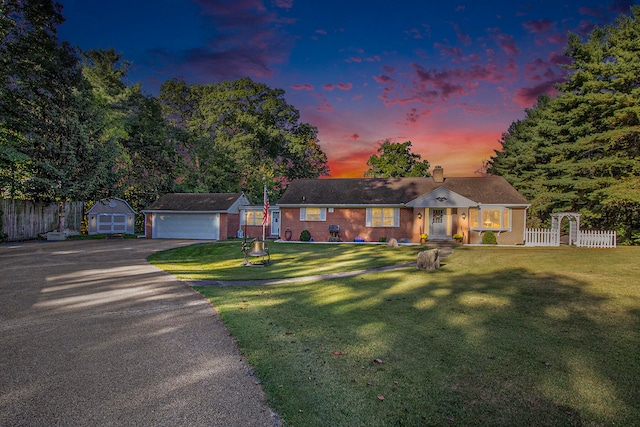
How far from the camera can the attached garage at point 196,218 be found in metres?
28.9

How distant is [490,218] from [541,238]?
10.6 ft

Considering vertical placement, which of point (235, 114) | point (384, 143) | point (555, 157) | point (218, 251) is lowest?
point (218, 251)

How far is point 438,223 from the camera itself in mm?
23750

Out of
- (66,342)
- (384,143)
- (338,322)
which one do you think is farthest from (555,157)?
(66,342)

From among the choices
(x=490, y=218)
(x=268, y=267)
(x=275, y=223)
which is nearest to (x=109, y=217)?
(x=275, y=223)

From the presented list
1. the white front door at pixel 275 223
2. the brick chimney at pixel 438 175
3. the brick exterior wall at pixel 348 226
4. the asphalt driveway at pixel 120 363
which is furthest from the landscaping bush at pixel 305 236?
the asphalt driveway at pixel 120 363

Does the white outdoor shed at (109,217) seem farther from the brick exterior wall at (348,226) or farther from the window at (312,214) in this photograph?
the window at (312,214)

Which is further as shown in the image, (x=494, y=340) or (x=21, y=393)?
(x=494, y=340)

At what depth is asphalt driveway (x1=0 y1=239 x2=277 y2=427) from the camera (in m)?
3.21

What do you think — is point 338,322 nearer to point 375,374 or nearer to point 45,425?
point 375,374

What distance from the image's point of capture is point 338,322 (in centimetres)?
611

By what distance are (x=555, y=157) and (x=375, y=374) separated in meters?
29.5

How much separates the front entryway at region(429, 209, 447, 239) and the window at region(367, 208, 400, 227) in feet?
7.97

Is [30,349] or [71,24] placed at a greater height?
[71,24]
